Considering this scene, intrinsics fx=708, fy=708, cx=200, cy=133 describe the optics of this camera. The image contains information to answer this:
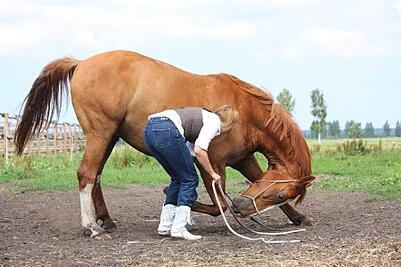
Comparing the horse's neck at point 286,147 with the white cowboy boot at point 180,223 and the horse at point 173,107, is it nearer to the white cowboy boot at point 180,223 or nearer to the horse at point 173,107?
A: the horse at point 173,107

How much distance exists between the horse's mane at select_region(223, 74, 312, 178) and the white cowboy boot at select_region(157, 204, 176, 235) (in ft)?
4.76

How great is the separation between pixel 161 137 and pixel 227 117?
727 mm

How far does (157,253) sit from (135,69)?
96.2 inches

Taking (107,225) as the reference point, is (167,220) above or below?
above

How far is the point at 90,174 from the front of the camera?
25.5 feet

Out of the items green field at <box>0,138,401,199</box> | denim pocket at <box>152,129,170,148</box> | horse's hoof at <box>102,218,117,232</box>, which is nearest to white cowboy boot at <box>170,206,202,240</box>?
denim pocket at <box>152,129,170,148</box>

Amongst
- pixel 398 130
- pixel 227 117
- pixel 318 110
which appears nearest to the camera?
pixel 227 117

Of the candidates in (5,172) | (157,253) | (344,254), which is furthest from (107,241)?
(5,172)

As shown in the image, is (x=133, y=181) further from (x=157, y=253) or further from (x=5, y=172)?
(x=157, y=253)

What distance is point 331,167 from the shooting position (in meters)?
17.4

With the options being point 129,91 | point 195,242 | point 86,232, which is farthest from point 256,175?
point 86,232

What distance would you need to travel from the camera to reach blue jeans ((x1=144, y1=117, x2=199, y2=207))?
7.19 meters

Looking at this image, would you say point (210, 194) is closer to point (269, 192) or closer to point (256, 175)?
point (269, 192)

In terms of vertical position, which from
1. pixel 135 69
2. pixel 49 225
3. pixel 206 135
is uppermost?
pixel 135 69
